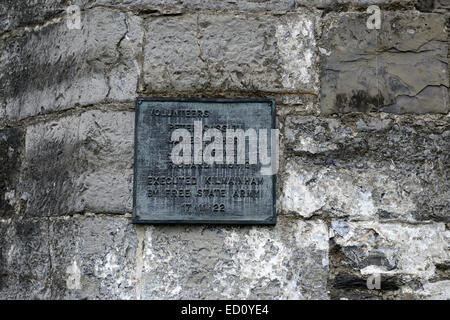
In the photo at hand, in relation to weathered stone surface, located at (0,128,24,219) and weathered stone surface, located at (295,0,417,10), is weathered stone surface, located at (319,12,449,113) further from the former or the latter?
weathered stone surface, located at (0,128,24,219)

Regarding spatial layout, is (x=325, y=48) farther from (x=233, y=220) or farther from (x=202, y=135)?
(x=233, y=220)

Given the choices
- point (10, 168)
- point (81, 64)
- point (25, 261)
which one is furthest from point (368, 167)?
point (10, 168)

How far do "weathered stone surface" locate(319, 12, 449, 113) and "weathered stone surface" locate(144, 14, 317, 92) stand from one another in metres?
0.10

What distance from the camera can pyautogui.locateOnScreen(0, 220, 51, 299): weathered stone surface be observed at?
3221mm

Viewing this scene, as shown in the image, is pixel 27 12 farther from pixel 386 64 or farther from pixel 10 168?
pixel 386 64

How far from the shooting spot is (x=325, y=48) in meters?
3.23

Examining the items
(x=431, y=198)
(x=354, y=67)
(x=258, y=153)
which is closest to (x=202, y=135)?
(x=258, y=153)

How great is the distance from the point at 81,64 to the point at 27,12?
61 centimetres

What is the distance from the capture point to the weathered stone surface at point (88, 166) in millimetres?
3104

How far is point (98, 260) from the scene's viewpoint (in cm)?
304

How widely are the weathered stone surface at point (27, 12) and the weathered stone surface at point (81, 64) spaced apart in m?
0.07

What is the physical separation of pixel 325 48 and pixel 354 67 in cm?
15

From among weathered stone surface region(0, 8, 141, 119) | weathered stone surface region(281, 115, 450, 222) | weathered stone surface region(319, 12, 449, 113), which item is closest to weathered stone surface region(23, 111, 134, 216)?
weathered stone surface region(0, 8, 141, 119)

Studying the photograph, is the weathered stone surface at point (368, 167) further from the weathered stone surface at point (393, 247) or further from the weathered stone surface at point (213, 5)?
the weathered stone surface at point (213, 5)
